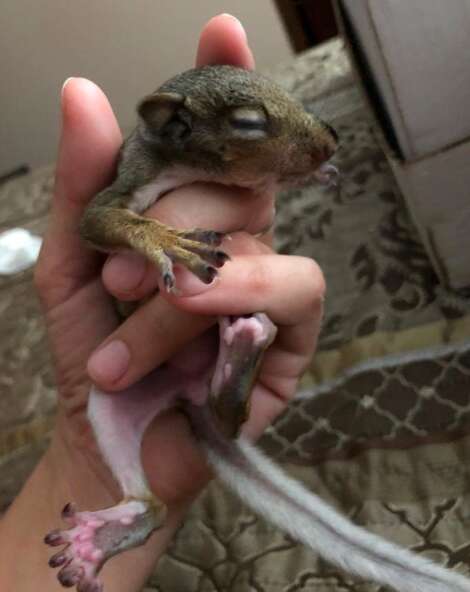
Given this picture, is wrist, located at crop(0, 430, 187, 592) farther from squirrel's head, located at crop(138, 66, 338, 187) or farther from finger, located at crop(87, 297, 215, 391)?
squirrel's head, located at crop(138, 66, 338, 187)

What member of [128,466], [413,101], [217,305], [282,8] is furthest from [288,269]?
[282,8]

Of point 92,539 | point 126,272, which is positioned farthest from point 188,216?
point 92,539

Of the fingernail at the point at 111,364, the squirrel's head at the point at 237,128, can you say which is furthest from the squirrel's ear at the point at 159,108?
the fingernail at the point at 111,364

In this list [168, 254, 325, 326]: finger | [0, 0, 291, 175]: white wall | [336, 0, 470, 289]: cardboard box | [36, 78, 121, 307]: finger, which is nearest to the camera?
[168, 254, 325, 326]: finger

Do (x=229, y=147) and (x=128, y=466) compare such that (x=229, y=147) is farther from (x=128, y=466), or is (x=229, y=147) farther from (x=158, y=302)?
(x=128, y=466)

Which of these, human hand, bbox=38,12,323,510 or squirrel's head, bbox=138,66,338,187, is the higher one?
squirrel's head, bbox=138,66,338,187

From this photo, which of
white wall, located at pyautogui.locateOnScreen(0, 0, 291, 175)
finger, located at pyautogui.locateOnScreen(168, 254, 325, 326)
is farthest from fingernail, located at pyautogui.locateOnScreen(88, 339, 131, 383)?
white wall, located at pyautogui.locateOnScreen(0, 0, 291, 175)

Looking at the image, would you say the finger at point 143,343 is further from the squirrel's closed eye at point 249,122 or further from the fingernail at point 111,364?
the squirrel's closed eye at point 249,122
